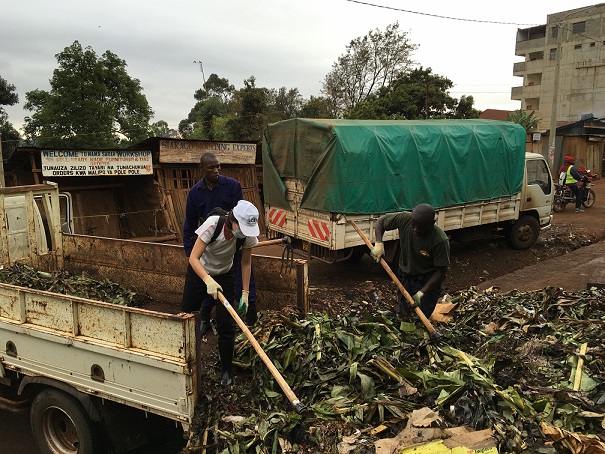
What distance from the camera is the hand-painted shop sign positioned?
37.2 feet

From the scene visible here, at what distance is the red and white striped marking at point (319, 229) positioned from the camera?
25.2ft

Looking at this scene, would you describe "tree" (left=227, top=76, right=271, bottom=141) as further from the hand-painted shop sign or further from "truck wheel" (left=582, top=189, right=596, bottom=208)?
"truck wheel" (left=582, top=189, right=596, bottom=208)

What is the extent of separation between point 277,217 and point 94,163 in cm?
582

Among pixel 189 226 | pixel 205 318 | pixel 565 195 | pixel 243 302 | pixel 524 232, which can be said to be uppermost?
pixel 189 226

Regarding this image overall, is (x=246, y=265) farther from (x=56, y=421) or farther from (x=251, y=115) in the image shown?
(x=251, y=115)

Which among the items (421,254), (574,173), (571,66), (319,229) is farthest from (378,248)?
(571,66)

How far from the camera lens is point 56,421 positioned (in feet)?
11.8

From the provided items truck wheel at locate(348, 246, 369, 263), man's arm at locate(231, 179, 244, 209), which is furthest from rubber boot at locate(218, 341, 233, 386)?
truck wheel at locate(348, 246, 369, 263)

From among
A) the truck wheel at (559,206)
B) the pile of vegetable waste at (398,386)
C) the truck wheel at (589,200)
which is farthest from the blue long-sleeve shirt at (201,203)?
the truck wheel at (589,200)

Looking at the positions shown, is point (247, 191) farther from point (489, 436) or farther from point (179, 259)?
point (489, 436)

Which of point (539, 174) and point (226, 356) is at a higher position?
point (539, 174)

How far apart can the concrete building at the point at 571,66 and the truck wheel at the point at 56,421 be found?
122 ft

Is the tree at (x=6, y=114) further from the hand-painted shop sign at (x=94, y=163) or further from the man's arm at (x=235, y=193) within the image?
the man's arm at (x=235, y=193)

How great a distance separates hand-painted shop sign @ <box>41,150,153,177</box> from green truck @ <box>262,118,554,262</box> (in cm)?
501
